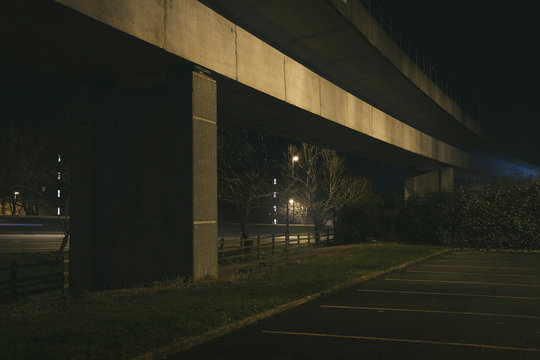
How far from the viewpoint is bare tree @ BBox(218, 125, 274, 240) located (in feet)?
99.0

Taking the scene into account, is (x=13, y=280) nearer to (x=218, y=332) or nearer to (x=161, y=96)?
(x=161, y=96)

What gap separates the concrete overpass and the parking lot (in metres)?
4.20

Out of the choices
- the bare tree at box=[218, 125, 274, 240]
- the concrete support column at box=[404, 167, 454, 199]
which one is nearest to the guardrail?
the bare tree at box=[218, 125, 274, 240]

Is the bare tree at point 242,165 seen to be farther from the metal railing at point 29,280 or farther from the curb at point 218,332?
the curb at point 218,332

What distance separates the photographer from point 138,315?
7.59 meters

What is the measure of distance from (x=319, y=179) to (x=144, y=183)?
2537 centimetres

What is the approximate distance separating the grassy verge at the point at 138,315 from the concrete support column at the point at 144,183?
1.26 metres

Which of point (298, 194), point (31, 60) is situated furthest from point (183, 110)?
point (298, 194)

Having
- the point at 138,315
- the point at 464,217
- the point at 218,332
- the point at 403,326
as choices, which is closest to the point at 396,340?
the point at 403,326

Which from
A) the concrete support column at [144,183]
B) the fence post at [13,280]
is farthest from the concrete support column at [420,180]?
the fence post at [13,280]

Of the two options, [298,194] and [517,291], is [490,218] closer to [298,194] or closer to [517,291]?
[517,291]

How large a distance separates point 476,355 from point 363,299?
13.2 ft

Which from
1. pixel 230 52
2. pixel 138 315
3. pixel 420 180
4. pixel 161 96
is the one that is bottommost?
pixel 138 315

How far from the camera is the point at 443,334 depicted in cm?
712
